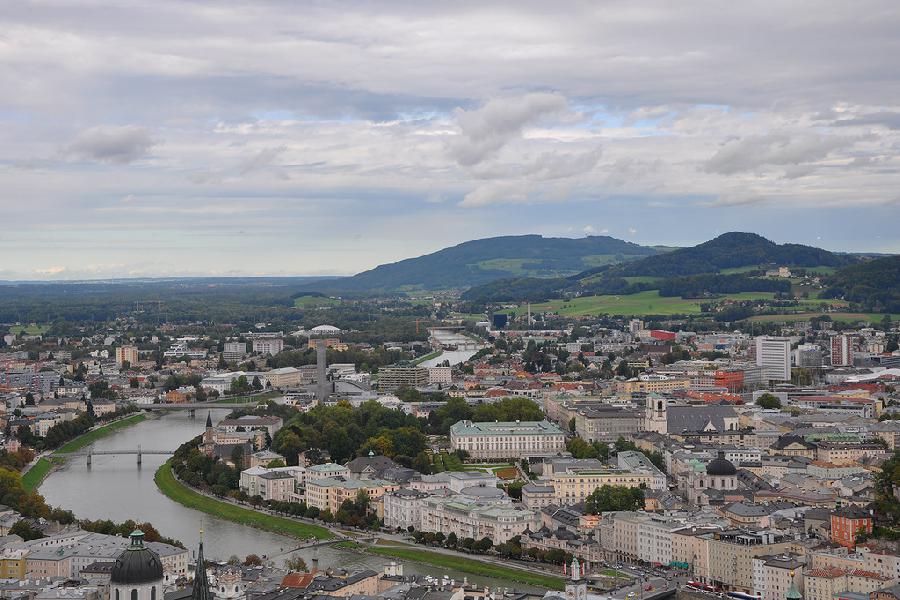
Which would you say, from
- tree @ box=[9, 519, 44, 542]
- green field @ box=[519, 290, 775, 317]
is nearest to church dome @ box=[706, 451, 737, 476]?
tree @ box=[9, 519, 44, 542]

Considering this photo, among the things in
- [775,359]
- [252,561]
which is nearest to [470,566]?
[252,561]

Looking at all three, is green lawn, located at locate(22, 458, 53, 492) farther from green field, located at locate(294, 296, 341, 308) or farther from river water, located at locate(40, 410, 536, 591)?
green field, located at locate(294, 296, 341, 308)

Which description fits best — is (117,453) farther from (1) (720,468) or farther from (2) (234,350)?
(2) (234,350)

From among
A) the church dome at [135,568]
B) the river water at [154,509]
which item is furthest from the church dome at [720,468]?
the church dome at [135,568]

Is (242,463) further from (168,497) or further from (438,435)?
(438,435)

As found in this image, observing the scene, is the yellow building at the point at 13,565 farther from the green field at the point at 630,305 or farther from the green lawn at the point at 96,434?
the green field at the point at 630,305
